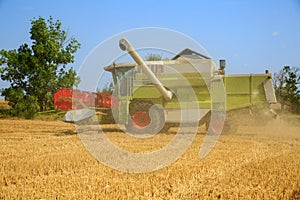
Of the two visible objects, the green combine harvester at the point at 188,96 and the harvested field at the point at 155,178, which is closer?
the harvested field at the point at 155,178

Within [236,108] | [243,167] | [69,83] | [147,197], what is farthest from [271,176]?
[69,83]

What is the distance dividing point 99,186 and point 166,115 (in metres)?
5.63

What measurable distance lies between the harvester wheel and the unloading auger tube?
1.52ft

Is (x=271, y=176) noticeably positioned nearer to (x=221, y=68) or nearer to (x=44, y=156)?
(x=44, y=156)

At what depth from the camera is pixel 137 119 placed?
8.58 m

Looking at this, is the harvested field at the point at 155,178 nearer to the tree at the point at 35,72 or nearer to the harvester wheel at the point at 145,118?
the harvester wheel at the point at 145,118

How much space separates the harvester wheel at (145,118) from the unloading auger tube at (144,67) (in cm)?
46

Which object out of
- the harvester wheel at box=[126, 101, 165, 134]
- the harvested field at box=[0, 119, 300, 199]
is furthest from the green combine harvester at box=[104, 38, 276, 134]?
the harvested field at box=[0, 119, 300, 199]

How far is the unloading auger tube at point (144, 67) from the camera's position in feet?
22.6

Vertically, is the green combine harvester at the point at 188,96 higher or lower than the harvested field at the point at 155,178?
higher

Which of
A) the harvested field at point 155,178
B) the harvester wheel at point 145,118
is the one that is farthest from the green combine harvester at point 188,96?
the harvested field at point 155,178

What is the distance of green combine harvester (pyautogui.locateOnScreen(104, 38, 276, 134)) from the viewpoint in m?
8.55

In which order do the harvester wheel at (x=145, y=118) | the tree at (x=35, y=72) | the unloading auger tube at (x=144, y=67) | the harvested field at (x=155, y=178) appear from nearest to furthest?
the harvested field at (x=155, y=178)
the unloading auger tube at (x=144, y=67)
the harvester wheel at (x=145, y=118)
the tree at (x=35, y=72)

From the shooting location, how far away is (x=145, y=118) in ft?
28.1
